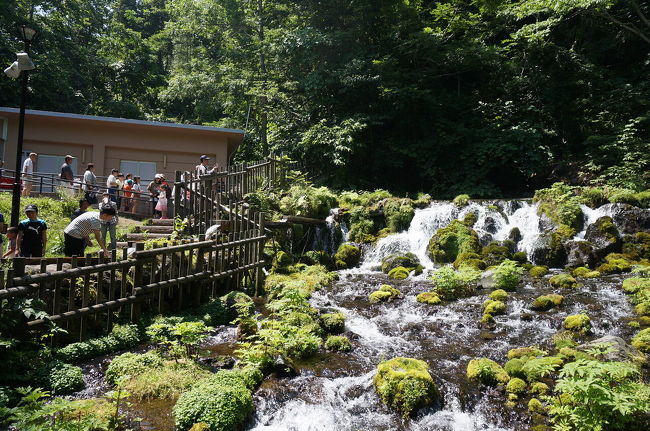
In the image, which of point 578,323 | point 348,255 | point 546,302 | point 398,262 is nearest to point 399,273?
point 398,262

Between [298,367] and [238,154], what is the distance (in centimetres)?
2319

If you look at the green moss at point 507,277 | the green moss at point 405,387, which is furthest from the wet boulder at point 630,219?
the green moss at point 405,387

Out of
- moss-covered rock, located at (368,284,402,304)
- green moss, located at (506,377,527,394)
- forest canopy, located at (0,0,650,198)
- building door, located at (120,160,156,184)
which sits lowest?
green moss, located at (506,377,527,394)

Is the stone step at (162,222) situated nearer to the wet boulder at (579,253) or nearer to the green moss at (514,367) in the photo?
the green moss at (514,367)

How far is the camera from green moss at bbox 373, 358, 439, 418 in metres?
6.09

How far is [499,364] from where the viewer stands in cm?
740

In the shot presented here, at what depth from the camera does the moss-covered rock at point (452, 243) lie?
14.6 metres

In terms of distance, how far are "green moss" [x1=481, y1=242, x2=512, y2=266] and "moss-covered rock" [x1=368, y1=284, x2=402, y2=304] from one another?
391 centimetres

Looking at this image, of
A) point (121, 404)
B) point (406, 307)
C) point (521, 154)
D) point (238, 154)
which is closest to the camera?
point (121, 404)

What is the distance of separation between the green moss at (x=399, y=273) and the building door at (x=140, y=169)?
13.4 meters

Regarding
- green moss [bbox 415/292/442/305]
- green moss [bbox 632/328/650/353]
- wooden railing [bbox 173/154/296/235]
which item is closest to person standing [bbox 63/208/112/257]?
wooden railing [bbox 173/154/296/235]

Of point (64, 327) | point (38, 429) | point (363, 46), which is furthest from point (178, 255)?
point (363, 46)

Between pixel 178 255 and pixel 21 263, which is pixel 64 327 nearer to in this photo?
pixel 21 263

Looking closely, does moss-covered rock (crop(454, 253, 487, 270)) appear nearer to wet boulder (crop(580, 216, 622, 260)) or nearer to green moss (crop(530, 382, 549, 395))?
wet boulder (crop(580, 216, 622, 260))
